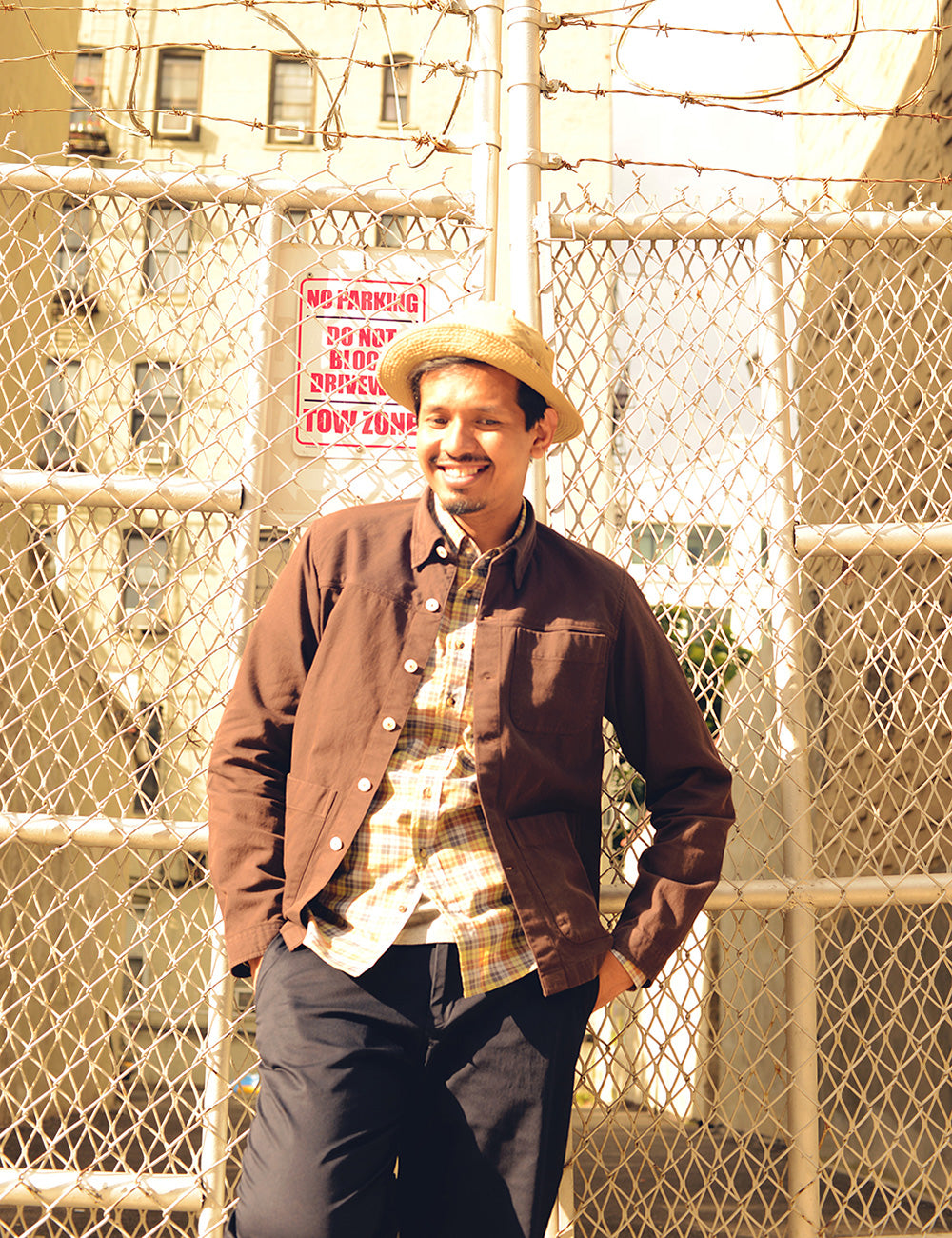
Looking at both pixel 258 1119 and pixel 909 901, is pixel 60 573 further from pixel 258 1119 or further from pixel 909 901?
pixel 909 901

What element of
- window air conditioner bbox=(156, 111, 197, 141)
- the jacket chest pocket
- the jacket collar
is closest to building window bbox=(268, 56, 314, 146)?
window air conditioner bbox=(156, 111, 197, 141)

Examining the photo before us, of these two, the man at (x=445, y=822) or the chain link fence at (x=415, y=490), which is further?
the chain link fence at (x=415, y=490)

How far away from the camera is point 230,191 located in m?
3.02

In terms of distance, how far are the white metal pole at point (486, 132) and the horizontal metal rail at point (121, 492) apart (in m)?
0.87

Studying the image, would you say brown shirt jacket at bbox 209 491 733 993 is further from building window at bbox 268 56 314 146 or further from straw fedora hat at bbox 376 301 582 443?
building window at bbox 268 56 314 146

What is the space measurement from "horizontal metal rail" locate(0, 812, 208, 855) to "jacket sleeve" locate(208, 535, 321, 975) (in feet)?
2.03

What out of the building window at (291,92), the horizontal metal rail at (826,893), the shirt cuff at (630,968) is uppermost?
the building window at (291,92)

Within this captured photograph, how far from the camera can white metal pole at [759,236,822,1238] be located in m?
2.89

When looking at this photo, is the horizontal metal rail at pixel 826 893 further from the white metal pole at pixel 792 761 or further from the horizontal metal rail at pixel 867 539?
the horizontal metal rail at pixel 867 539

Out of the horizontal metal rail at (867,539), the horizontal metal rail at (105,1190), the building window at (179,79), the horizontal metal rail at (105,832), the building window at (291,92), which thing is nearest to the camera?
the horizontal metal rail at (105,1190)

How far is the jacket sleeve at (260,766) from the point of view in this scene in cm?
210

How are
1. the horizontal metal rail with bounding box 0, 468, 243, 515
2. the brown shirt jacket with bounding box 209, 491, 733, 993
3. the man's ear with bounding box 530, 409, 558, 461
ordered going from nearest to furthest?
the brown shirt jacket with bounding box 209, 491, 733, 993 < the man's ear with bounding box 530, 409, 558, 461 < the horizontal metal rail with bounding box 0, 468, 243, 515

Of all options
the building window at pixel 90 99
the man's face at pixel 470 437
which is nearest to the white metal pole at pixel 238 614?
the man's face at pixel 470 437

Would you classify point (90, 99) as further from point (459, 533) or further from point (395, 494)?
point (459, 533)
